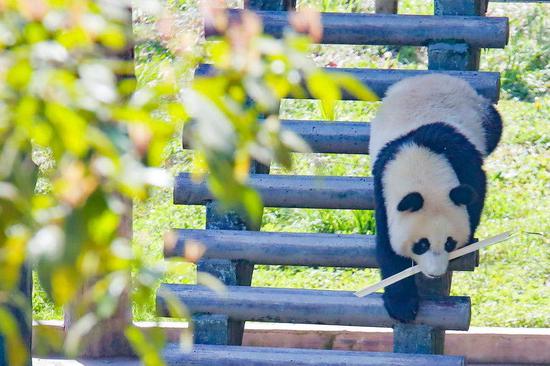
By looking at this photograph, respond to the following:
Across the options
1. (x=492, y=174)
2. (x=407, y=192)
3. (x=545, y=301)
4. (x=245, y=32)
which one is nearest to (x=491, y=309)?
(x=545, y=301)

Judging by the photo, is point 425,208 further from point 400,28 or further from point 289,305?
point 400,28

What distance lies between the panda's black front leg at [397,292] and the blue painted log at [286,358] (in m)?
0.17

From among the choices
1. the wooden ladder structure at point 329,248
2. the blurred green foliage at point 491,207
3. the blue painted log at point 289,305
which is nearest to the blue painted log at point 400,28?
the wooden ladder structure at point 329,248

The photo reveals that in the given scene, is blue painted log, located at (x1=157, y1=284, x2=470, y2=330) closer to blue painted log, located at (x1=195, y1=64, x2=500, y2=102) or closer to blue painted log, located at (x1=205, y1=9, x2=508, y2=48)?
blue painted log, located at (x1=195, y1=64, x2=500, y2=102)

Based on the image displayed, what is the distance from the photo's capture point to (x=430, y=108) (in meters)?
4.87

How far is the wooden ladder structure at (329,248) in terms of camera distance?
4.36 meters

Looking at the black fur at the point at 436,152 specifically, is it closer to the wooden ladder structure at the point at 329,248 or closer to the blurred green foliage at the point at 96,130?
the wooden ladder structure at the point at 329,248

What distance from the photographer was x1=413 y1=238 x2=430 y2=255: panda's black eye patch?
442cm

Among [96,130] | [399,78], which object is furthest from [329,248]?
[96,130]

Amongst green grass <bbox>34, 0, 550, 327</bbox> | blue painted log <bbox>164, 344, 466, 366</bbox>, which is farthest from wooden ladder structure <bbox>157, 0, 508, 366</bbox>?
green grass <bbox>34, 0, 550, 327</bbox>

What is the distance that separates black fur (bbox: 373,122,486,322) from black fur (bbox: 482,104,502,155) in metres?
0.31

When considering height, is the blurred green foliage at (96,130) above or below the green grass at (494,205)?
above

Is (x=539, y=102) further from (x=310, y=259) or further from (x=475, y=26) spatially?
(x=310, y=259)

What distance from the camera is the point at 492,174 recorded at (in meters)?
7.54
